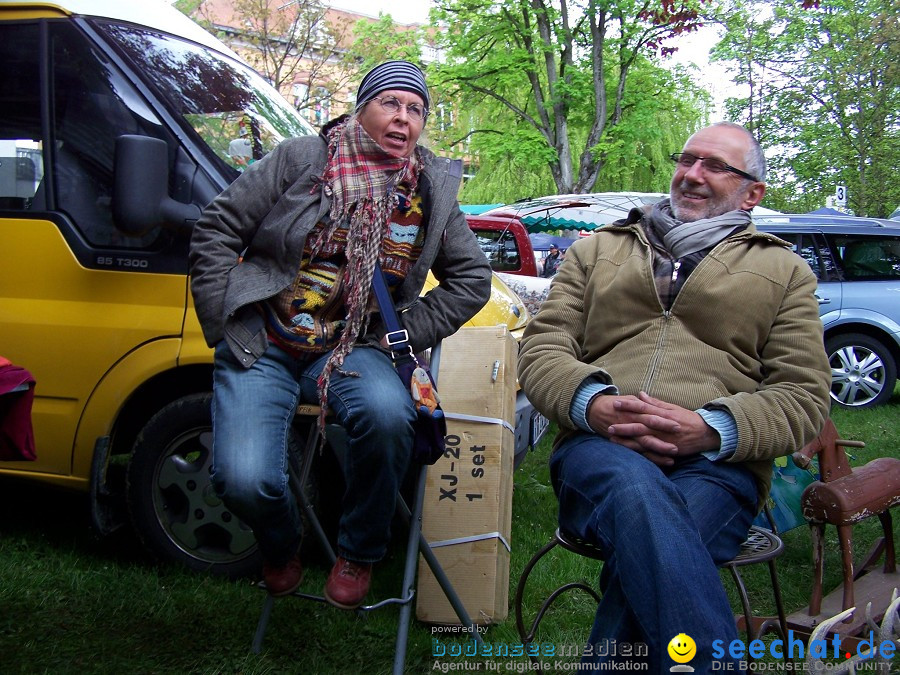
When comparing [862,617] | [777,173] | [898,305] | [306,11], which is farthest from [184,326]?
[777,173]

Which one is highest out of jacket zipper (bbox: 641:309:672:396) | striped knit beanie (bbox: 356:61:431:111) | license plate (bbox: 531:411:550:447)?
striped knit beanie (bbox: 356:61:431:111)

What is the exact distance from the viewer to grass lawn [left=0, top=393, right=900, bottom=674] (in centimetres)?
319

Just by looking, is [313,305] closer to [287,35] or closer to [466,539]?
[466,539]

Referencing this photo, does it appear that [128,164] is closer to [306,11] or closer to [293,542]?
[293,542]

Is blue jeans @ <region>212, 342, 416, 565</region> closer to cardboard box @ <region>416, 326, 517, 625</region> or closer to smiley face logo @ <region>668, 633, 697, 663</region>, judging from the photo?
cardboard box @ <region>416, 326, 517, 625</region>

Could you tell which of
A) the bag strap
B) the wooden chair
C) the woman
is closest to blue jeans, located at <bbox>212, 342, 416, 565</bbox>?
the woman

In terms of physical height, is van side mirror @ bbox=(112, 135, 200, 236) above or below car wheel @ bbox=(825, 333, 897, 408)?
above

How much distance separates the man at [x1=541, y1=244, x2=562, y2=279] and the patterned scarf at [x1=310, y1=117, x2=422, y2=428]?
8.71 meters

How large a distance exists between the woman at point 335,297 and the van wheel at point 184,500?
0.91m

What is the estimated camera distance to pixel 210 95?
4.09m

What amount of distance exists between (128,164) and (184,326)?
2.56ft

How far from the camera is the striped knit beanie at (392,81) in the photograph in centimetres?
300

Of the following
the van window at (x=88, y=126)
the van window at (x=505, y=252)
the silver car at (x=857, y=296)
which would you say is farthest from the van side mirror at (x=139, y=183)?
the silver car at (x=857, y=296)

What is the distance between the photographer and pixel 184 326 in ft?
12.4
